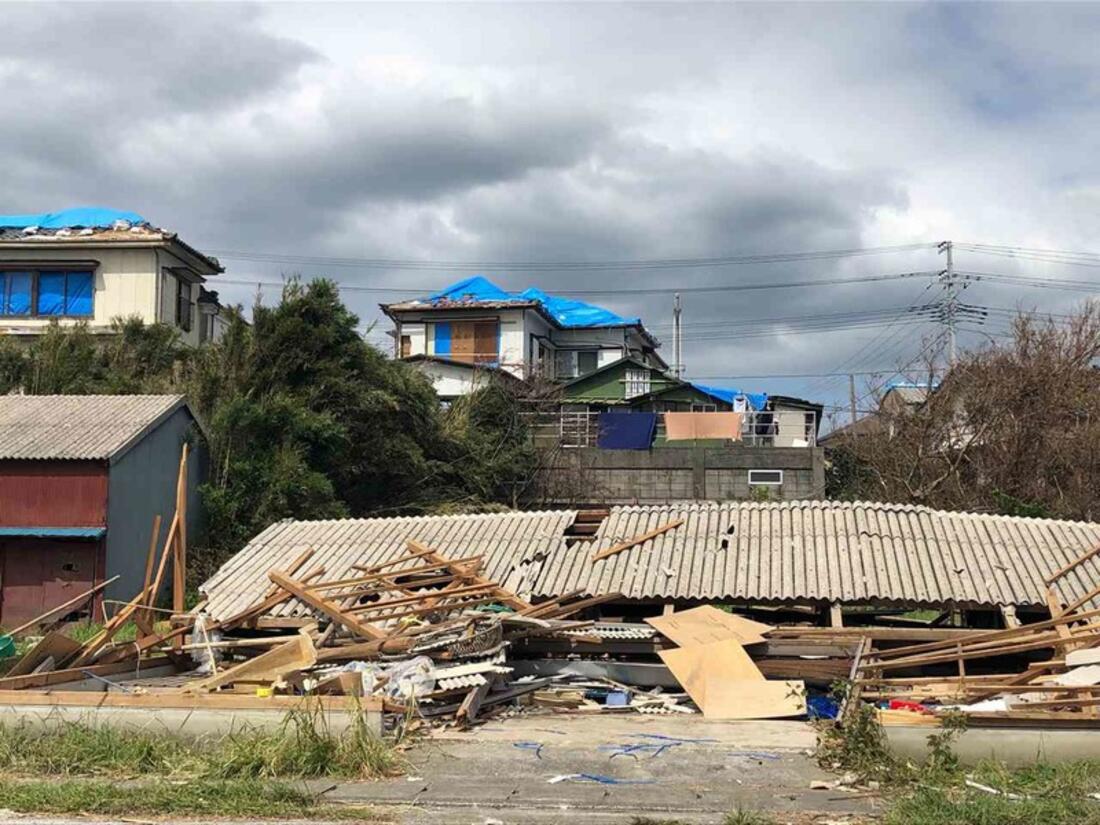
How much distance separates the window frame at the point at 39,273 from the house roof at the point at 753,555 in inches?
684

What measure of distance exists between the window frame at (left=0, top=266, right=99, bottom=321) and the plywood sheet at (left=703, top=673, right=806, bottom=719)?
24.9 m

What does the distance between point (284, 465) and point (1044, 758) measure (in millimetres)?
17626

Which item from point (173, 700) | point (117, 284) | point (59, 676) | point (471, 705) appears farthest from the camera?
point (117, 284)

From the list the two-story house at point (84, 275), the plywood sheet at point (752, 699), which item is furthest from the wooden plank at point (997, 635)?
the two-story house at point (84, 275)

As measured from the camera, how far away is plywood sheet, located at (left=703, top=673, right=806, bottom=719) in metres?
12.1

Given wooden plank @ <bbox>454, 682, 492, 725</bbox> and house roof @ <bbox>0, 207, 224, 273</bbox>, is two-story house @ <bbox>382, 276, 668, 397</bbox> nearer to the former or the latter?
house roof @ <bbox>0, 207, 224, 273</bbox>

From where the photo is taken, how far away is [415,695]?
11.4 meters

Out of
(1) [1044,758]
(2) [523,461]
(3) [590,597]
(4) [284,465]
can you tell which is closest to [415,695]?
(3) [590,597]

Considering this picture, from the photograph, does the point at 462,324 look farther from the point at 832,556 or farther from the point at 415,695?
the point at 415,695

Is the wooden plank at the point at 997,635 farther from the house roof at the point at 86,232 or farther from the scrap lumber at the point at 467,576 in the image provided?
the house roof at the point at 86,232

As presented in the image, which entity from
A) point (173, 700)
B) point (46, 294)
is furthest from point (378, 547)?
point (46, 294)

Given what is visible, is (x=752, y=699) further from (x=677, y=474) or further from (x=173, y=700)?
(x=677, y=474)

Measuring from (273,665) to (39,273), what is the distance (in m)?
23.7

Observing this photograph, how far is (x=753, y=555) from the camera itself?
48.9 ft
